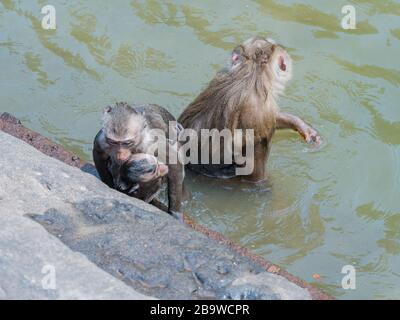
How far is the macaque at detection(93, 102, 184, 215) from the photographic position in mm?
5762

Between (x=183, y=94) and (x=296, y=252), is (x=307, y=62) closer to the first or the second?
(x=183, y=94)

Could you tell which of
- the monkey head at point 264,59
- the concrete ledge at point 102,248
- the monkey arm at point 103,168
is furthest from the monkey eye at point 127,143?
the monkey head at point 264,59

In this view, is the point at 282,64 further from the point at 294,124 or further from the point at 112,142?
the point at 112,142

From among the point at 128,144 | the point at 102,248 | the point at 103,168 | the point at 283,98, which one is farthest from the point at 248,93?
the point at 102,248

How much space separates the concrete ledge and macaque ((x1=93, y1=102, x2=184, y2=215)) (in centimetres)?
41

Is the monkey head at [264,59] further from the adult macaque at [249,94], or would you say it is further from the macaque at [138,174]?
the macaque at [138,174]

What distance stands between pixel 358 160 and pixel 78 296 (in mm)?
3707

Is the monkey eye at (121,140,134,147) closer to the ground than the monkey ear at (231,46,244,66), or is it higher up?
closer to the ground

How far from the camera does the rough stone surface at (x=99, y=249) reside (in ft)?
14.6

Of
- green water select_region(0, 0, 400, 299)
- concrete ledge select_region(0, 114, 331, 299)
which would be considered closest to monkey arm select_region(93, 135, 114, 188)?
concrete ledge select_region(0, 114, 331, 299)

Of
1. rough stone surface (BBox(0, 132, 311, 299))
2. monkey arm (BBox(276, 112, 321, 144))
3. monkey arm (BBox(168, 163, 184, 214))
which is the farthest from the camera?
monkey arm (BBox(276, 112, 321, 144))

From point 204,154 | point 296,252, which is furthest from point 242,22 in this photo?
point 296,252

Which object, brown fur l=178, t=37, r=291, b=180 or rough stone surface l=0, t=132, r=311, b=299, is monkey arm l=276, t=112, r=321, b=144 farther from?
rough stone surface l=0, t=132, r=311, b=299

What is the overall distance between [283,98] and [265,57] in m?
1.64
